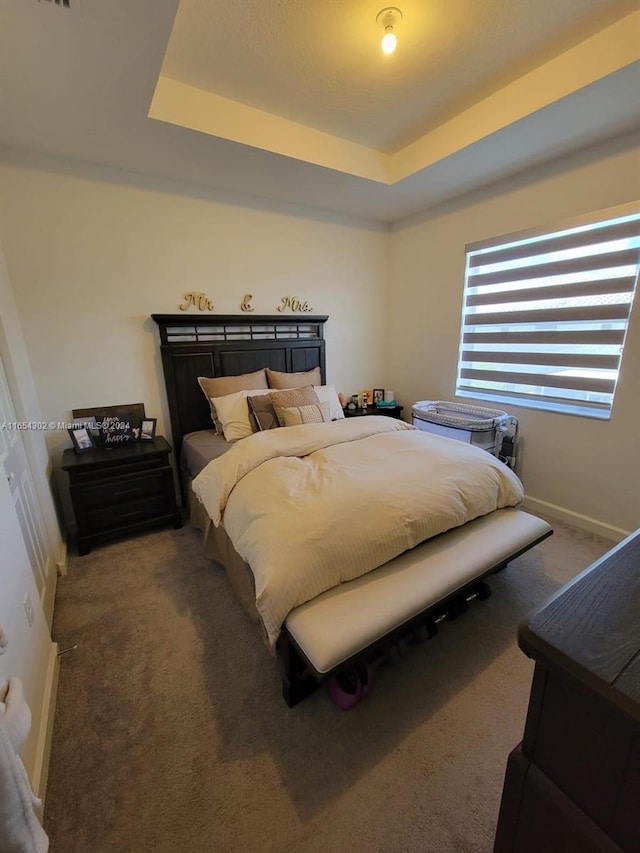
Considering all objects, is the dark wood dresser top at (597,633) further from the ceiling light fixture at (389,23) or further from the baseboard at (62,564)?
the baseboard at (62,564)

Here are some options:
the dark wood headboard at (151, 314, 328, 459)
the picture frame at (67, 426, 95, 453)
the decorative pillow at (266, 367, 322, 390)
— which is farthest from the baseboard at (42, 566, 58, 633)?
the decorative pillow at (266, 367, 322, 390)

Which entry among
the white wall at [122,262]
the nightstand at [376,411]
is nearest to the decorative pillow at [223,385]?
the white wall at [122,262]

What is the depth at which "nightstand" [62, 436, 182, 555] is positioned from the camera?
232 cm

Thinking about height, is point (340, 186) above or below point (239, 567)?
above

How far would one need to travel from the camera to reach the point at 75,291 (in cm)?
243

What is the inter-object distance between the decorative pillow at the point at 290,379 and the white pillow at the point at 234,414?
31 cm

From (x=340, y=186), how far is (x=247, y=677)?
3.31 m

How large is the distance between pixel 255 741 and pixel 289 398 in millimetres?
2033

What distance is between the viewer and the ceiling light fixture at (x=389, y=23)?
1585 millimetres

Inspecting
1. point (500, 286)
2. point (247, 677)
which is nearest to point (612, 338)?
point (500, 286)

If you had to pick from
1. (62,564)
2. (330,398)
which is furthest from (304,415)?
(62,564)

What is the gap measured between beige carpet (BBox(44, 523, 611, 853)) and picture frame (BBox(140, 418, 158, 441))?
121 cm

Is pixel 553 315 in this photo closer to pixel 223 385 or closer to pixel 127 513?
pixel 223 385

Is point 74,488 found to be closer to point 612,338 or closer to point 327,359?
point 327,359
